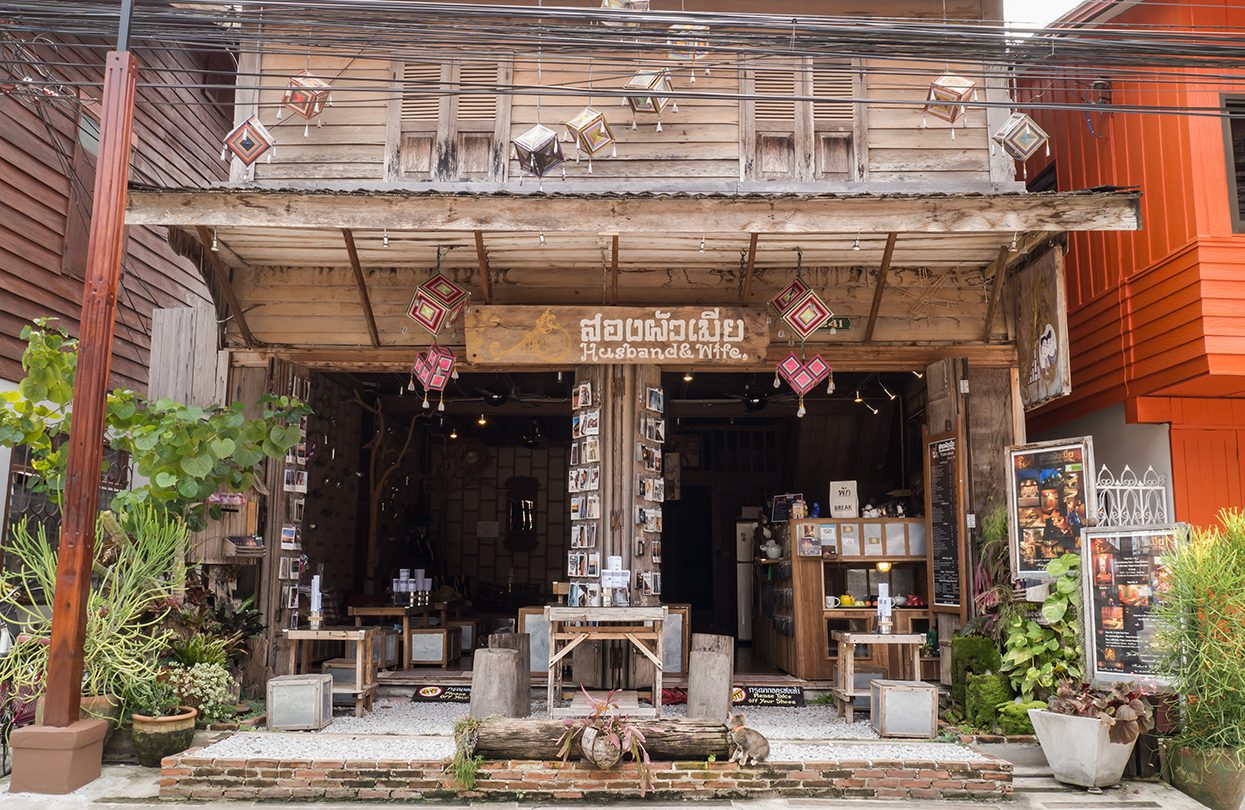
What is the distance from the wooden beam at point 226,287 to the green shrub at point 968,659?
24.7ft

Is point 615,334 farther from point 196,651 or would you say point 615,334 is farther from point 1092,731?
point 1092,731

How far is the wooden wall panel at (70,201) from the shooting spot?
10688 millimetres

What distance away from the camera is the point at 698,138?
10.7 m

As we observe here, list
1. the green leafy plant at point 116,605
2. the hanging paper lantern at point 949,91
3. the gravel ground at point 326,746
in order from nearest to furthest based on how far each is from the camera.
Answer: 1. the gravel ground at point 326,746
2. the green leafy plant at point 116,605
3. the hanging paper lantern at point 949,91

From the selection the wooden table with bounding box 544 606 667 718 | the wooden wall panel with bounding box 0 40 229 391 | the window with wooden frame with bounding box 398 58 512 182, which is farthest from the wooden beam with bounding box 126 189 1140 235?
the wooden table with bounding box 544 606 667 718

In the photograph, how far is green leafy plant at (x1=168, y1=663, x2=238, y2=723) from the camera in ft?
27.4

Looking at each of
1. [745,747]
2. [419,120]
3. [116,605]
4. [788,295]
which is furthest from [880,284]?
[116,605]

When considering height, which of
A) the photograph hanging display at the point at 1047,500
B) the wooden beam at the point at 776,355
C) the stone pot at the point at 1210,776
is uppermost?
the wooden beam at the point at 776,355

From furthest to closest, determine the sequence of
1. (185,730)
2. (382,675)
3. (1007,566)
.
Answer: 1. (382,675)
2. (1007,566)
3. (185,730)

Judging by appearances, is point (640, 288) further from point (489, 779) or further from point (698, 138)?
point (489, 779)

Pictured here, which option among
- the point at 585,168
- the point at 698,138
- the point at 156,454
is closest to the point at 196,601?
the point at 156,454

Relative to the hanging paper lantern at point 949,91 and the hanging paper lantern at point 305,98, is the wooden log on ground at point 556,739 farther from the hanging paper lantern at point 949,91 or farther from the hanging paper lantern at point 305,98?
the hanging paper lantern at point 305,98

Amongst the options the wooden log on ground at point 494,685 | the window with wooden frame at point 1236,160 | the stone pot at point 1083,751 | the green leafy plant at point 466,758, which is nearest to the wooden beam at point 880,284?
the window with wooden frame at point 1236,160

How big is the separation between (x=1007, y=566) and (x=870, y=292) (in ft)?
9.95
